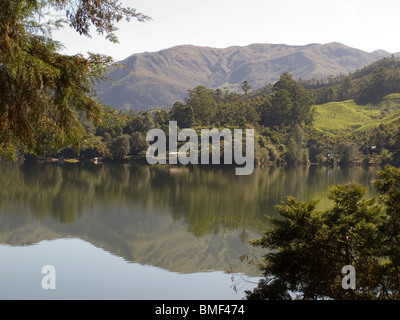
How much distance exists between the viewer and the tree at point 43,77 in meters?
5.41

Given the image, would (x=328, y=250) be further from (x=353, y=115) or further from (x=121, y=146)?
(x=353, y=115)

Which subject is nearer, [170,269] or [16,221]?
[170,269]

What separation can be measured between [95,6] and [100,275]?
8741 mm

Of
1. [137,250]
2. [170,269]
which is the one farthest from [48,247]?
[170,269]

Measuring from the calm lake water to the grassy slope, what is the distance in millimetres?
48070

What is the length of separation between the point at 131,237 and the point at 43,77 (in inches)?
533

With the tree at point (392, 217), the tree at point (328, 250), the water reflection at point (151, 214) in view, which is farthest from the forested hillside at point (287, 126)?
the tree at point (392, 217)

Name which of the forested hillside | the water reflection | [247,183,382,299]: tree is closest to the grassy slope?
the forested hillside

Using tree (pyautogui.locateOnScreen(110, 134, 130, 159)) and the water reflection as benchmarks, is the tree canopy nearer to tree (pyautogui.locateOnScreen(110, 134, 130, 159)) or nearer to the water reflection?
the water reflection

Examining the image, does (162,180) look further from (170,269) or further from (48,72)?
(48,72)

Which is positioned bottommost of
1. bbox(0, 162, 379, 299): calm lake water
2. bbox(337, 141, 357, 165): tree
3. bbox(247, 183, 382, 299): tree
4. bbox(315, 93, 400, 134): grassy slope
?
bbox(0, 162, 379, 299): calm lake water

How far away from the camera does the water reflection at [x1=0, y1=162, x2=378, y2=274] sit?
1639cm

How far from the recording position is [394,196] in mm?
7094

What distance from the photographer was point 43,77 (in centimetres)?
584
